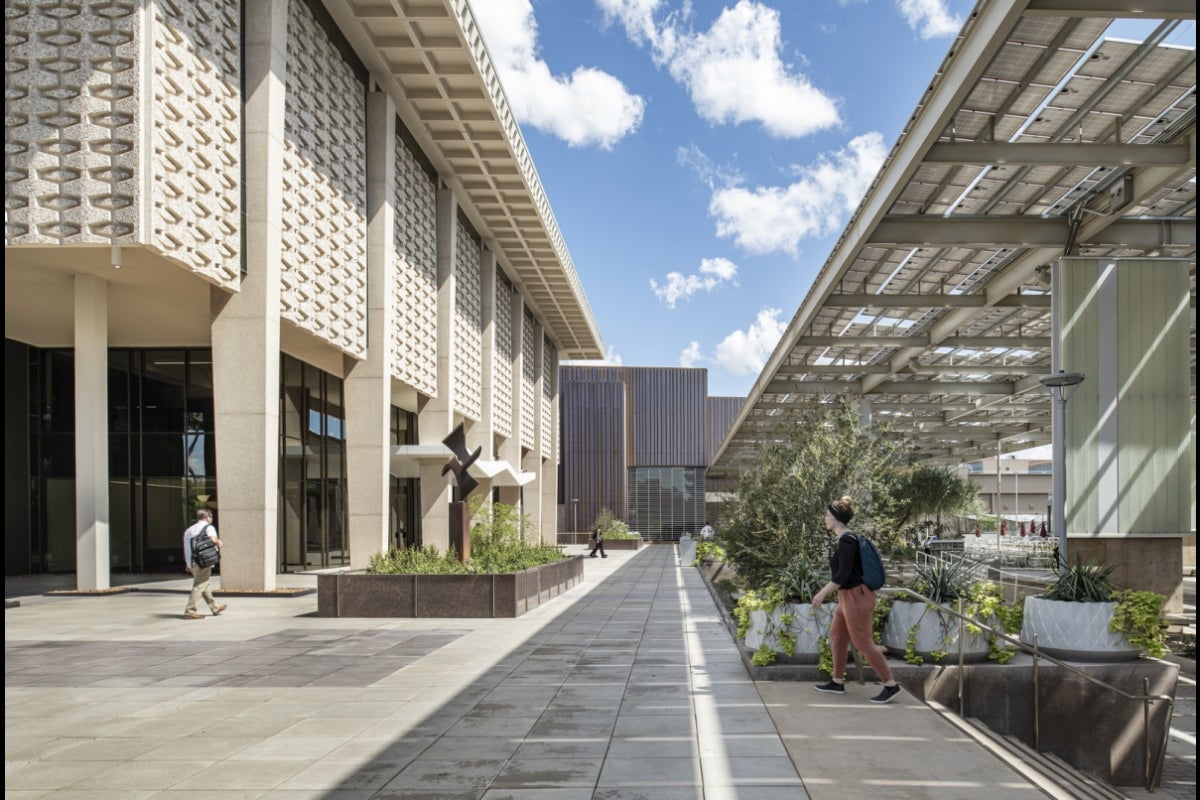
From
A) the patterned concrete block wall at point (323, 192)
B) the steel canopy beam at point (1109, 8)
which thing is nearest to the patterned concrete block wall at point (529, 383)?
the patterned concrete block wall at point (323, 192)

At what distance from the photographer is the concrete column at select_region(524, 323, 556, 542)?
51.3 metres

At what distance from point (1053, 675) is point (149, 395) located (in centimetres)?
2336

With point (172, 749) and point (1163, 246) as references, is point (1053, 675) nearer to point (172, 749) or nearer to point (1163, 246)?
point (172, 749)

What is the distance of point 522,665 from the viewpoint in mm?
10109

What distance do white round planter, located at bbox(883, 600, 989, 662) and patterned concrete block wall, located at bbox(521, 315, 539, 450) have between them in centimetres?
3855

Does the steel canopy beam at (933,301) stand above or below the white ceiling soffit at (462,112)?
below

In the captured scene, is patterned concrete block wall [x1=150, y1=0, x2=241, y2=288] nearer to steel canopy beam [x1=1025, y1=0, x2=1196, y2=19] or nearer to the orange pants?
the orange pants

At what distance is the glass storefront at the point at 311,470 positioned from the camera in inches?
1038

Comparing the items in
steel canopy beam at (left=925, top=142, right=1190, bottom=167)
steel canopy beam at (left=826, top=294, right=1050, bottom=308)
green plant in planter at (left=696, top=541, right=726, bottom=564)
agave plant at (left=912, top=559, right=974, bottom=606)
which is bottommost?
green plant in planter at (left=696, top=541, right=726, bottom=564)

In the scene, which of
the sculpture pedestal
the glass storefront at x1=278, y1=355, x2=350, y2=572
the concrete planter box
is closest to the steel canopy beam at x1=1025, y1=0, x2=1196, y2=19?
the concrete planter box

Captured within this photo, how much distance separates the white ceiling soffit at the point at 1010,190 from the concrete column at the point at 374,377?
918cm

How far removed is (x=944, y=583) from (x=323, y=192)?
1633cm

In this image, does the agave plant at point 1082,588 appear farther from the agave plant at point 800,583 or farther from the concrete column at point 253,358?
the concrete column at point 253,358

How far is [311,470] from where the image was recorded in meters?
27.9
